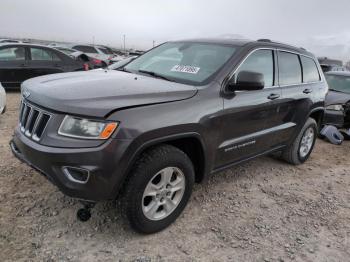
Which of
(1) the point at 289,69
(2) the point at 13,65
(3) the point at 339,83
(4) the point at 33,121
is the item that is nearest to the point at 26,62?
(2) the point at 13,65

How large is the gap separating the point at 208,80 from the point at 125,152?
4.01 feet

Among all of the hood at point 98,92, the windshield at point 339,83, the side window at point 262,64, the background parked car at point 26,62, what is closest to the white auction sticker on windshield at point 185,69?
the hood at point 98,92

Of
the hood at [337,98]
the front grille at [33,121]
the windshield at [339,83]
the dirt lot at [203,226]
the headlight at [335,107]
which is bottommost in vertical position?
the dirt lot at [203,226]

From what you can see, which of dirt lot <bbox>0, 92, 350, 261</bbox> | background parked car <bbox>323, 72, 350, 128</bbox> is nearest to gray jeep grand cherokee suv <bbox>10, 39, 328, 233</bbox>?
dirt lot <bbox>0, 92, 350, 261</bbox>

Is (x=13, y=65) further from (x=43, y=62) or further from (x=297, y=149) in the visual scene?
(x=297, y=149)

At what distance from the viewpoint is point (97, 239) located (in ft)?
9.66

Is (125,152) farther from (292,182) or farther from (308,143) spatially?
(308,143)

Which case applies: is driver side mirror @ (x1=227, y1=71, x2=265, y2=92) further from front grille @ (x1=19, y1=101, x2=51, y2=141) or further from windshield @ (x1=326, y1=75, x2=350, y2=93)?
windshield @ (x1=326, y1=75, x2=350, y2=93)

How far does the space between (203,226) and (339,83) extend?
7.02m

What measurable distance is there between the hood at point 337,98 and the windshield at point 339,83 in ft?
1.67

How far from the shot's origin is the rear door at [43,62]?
30.9 feet

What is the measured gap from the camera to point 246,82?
329cm

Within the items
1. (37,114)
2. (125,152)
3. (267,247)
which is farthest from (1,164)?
(267,247)

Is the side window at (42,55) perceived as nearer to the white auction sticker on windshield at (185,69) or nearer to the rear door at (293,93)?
the white auction sticker on windshield at (185,69)
